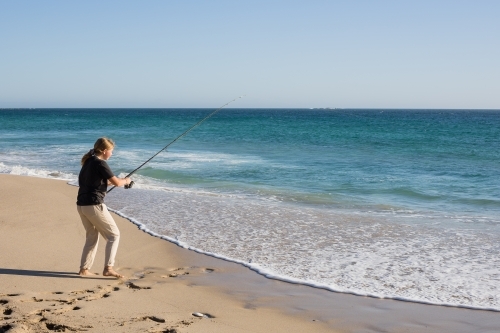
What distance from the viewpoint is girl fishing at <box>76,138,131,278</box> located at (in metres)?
5.30

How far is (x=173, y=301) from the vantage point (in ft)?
16.0

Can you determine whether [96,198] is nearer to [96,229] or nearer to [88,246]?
[96,229]

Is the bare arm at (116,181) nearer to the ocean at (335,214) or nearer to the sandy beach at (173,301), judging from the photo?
the sandy beach at (173,301)

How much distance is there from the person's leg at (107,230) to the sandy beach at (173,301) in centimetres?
11

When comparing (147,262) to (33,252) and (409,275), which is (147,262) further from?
(409,275)

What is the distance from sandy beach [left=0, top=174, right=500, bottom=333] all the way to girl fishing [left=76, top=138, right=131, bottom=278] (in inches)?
7.6

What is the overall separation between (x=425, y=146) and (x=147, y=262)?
72.2 feet

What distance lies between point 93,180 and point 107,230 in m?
0.50

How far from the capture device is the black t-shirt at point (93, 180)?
5277 mm

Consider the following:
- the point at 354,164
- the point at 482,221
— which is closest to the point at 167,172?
the point at 354,164

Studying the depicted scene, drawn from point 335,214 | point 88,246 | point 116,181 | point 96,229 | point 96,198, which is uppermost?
point 116,181

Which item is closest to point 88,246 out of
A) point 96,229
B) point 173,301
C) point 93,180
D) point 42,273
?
point 96,229

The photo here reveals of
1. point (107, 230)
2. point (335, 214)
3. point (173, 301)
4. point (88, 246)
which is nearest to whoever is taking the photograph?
point (173, 301)

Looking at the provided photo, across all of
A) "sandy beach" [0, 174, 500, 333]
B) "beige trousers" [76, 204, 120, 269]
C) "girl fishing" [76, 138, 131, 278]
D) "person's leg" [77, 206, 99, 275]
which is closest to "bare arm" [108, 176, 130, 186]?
"girl fishing" [76, 138, 131, 278]
